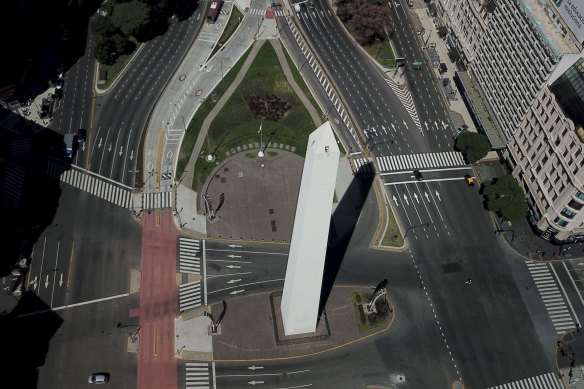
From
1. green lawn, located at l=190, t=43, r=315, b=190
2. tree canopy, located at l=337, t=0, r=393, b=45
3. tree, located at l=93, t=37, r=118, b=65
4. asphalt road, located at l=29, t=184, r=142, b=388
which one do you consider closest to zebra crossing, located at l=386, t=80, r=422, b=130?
tree canopy, located at l=337, t=0, r=393, b=45

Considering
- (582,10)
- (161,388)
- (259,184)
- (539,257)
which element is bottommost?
(161,388)

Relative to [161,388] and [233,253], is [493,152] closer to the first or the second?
[233,253]


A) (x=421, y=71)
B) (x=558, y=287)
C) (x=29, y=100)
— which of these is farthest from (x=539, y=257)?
(x=29, y=100)

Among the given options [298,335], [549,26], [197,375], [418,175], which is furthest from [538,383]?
[549,26]

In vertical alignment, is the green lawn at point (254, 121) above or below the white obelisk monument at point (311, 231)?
above

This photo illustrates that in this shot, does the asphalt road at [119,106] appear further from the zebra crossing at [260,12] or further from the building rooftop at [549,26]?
the building rooftop at [549,26]

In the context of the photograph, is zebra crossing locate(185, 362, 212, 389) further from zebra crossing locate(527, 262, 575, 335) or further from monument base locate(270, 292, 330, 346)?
zebra crossing locate(527, 262, 575, 335)

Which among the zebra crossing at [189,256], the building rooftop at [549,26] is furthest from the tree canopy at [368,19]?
the zebra crossing at [189,256]
